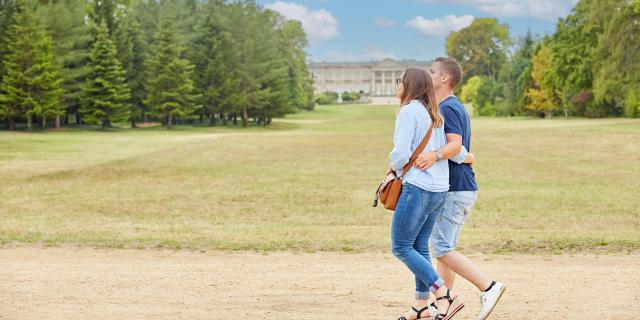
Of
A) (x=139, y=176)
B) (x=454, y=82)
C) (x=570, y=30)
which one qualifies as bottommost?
(x=139, y=176)

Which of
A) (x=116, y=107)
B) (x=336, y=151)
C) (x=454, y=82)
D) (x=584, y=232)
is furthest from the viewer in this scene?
(x=116, y=107)

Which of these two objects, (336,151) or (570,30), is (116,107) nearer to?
(336,151)

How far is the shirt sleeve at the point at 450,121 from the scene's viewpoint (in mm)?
5957

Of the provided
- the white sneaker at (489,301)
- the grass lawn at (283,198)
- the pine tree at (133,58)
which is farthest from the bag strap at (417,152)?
the pine tree at (133,58)

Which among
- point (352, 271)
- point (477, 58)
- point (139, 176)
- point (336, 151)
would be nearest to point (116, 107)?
point (336, 151)

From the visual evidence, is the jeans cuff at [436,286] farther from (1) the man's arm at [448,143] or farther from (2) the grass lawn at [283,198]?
(2) the grass lawn at [283,198]

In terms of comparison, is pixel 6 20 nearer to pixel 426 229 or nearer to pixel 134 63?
pixel 134 63

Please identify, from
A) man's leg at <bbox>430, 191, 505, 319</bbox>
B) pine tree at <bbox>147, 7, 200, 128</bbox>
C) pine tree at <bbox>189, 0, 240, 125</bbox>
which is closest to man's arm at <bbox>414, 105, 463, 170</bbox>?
man's leg at <bbox>430, 191, 505, 319</bbox>

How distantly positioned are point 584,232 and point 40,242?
28.4 ft

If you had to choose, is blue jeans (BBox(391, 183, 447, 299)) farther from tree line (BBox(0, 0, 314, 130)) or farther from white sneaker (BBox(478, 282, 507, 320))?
tree line (BBox(0, 0, 314, 130))

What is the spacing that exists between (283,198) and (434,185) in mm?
14642

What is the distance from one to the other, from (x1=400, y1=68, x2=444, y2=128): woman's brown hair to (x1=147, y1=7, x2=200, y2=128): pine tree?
61882 mm

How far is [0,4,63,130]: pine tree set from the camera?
57688mm

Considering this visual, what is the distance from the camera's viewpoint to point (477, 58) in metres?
136
